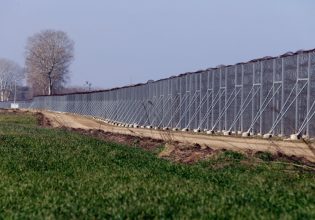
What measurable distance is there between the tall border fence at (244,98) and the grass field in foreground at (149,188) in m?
3.33

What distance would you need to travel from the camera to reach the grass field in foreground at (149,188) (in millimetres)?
9961

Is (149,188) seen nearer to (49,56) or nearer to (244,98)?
(244,98)

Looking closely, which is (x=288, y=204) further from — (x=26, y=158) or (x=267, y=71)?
(x=267, y=71)

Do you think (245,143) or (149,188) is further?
(245,143)

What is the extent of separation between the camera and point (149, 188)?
1257cm

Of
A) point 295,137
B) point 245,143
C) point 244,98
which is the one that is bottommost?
point 245,143

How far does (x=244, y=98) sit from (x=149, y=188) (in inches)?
955

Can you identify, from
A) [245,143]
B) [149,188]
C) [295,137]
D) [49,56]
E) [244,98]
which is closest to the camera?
[149,188]

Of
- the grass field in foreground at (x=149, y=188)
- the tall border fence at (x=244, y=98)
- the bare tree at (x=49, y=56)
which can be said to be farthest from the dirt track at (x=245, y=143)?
the bare tree at (x=49, y=56)

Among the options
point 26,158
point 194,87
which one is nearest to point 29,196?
point 26,158

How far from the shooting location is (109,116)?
74125mm

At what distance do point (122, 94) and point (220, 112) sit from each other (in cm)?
3073

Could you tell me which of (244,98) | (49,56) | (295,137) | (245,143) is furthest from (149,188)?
(49,56)

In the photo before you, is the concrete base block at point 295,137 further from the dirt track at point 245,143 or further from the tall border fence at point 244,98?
the dirt track at point 245,143
